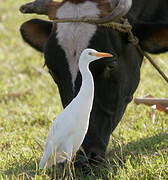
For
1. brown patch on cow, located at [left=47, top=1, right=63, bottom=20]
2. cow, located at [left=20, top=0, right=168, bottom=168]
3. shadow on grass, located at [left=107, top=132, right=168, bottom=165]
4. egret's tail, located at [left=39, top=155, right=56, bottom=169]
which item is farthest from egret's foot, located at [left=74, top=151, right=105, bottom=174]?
brown patch on cow, located at [left=47, top=1, right=63, bottom=20]

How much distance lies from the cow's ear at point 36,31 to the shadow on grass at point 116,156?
1.26 m

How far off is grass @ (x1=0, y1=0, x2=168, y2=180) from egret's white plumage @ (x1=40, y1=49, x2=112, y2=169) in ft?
0.72

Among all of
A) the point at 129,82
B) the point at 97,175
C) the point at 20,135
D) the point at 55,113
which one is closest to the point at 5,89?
the point at 55,113

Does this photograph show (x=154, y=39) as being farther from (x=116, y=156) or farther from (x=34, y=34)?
(x=34, y=34)

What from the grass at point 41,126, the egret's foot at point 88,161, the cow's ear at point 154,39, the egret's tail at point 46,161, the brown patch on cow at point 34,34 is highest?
the cow's ear at point 154,39

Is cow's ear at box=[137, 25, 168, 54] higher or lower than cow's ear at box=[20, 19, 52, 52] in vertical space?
higher

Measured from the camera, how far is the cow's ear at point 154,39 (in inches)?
158

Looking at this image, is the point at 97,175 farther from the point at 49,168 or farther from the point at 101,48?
the point at 101,48

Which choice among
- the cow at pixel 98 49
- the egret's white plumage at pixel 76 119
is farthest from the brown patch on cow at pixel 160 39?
the egret's white plumage at pixel 76 119

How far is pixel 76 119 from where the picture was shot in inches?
121

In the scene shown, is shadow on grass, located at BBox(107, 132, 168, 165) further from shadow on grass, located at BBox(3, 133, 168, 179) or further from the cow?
the cow

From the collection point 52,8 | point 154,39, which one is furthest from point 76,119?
point 154,39

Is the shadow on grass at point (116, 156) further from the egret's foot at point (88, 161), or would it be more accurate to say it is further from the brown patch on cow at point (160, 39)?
the brown patch on cow at point (160, 39)

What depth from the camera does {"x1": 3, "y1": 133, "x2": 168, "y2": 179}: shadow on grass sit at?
11.3ft
